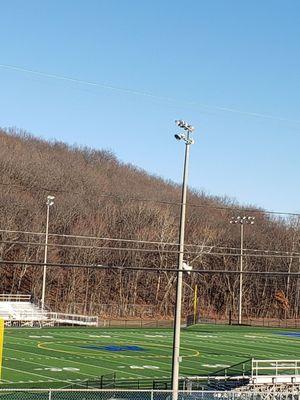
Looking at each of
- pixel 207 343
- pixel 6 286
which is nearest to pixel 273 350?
pixel 207 343

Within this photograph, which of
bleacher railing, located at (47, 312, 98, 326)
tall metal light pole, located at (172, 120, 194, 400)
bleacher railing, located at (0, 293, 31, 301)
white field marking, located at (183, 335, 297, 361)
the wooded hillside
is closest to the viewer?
tall metal light pole, located at (172, 120, 194, 400)

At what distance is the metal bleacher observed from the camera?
214 feet

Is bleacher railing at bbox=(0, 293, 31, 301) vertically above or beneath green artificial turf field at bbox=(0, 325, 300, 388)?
above

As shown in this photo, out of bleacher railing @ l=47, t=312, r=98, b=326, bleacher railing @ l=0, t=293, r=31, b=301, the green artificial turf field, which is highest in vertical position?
bleacher railing @ l=0, t=293, r=31, b=301

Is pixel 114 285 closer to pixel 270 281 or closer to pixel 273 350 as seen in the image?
pixel 270 281

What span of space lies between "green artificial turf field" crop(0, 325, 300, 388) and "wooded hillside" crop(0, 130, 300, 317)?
22.7 m

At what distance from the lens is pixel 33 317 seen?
6669 centimetres

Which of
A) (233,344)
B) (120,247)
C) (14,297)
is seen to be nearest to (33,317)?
(14,297)

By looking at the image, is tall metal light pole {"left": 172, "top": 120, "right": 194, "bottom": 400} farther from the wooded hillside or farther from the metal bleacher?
the wooded hillside

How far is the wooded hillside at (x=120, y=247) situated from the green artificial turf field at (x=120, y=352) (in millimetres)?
22717

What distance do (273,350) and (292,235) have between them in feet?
214

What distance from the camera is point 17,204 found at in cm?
9975

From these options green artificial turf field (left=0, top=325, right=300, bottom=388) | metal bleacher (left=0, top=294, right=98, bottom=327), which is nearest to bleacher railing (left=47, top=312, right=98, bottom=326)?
metal bleacher (left=0, top=294, right=98, bottom=327)

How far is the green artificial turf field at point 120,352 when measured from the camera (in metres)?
36.4
